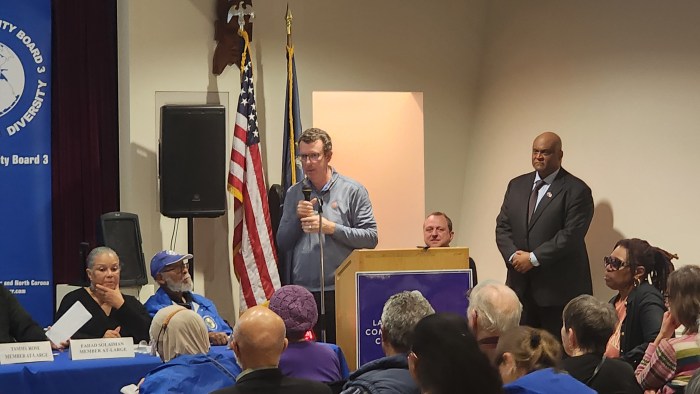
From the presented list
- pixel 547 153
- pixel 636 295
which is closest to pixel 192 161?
pixel 547 153

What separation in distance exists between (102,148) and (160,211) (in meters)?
1.01

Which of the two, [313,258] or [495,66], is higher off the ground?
[495,66]

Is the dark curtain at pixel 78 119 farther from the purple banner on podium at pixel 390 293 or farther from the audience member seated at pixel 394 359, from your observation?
the audience member seated at pixel 394 359

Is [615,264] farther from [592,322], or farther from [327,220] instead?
[592,322]

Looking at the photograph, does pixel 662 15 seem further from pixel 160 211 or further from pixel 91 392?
pixel 91 392

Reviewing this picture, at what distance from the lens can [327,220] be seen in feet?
17.6

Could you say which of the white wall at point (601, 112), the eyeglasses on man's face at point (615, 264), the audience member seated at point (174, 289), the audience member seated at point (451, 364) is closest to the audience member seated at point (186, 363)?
the audience member seated at point (174, 289)

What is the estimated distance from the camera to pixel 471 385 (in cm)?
171

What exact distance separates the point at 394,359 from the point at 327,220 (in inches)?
94.7

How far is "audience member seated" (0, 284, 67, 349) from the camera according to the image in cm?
501

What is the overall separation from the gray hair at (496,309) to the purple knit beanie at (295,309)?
24.7 inches

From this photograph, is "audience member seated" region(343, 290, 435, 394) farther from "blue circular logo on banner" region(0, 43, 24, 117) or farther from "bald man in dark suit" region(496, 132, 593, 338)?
"blue circular logo on banner" region(0, 43, 24, 117)

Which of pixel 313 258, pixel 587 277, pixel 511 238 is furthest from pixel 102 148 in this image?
pixel 587 277

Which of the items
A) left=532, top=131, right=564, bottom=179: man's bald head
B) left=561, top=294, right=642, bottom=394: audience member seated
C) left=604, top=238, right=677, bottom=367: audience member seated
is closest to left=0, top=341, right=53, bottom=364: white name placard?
left=561, top=294, right=642, bottom=394: audience member seated
